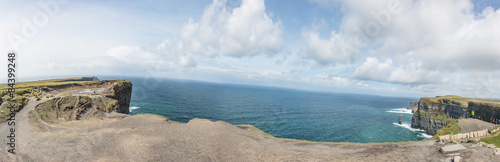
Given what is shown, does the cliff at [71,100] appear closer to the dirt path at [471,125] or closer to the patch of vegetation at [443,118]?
the dirt path at [471,125]

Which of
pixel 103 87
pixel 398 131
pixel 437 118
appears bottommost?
pixel 398 131

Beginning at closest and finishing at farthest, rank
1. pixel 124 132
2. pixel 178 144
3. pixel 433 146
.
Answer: pixel 433 146, pixel 178 144, pixel 124 132

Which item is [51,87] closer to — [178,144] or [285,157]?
[178,144]

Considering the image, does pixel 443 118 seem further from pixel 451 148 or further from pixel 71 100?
pixel 71 100

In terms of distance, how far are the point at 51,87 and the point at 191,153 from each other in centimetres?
5540

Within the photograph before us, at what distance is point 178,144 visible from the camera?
24750 millimetres

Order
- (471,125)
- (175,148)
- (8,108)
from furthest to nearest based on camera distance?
(471,125)
(8,108)
(175,148)

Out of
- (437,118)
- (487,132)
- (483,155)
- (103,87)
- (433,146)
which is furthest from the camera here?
(437,118)

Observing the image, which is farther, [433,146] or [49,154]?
[433,146]

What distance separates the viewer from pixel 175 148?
2345 cm

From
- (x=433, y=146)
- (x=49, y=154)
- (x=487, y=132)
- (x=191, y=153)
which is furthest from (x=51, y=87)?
(x=487, y=132)

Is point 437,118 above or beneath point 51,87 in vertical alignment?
beneath

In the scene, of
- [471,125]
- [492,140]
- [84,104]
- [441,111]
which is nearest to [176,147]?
[84,104]

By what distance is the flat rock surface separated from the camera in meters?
19.8
